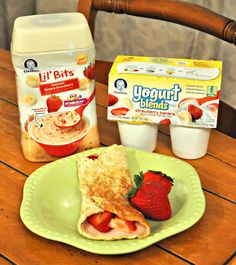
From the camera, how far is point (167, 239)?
88cm

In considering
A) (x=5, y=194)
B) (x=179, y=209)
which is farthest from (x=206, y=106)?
(x=5, y=194)

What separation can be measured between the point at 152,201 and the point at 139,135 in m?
0.23

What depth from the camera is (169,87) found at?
1.02 meters

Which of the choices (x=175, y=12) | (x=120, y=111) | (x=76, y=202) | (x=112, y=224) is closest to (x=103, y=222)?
(x=112, y=224)

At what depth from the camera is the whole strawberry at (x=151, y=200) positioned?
89cm

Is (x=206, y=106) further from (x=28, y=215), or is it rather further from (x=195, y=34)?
(x=195, y=34)

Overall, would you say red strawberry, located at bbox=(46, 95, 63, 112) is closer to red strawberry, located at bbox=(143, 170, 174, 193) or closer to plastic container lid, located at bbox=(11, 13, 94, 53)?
plastic container lid, located at bbox=(11, 13, 94, 53)

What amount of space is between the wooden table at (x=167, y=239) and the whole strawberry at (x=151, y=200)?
49 millimetres

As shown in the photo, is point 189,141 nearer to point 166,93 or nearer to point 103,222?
point 166,93

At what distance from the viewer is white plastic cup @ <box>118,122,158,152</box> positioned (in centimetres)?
108

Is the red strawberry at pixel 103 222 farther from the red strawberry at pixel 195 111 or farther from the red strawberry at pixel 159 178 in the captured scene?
the red strawberry at pixel 195 111

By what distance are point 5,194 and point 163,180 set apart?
0.30 metres

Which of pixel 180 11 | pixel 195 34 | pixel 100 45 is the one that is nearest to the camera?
pixel 180 11

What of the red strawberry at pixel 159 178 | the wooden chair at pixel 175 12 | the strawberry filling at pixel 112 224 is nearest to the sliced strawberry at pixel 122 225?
the strawberry filling at pixel 112 224
